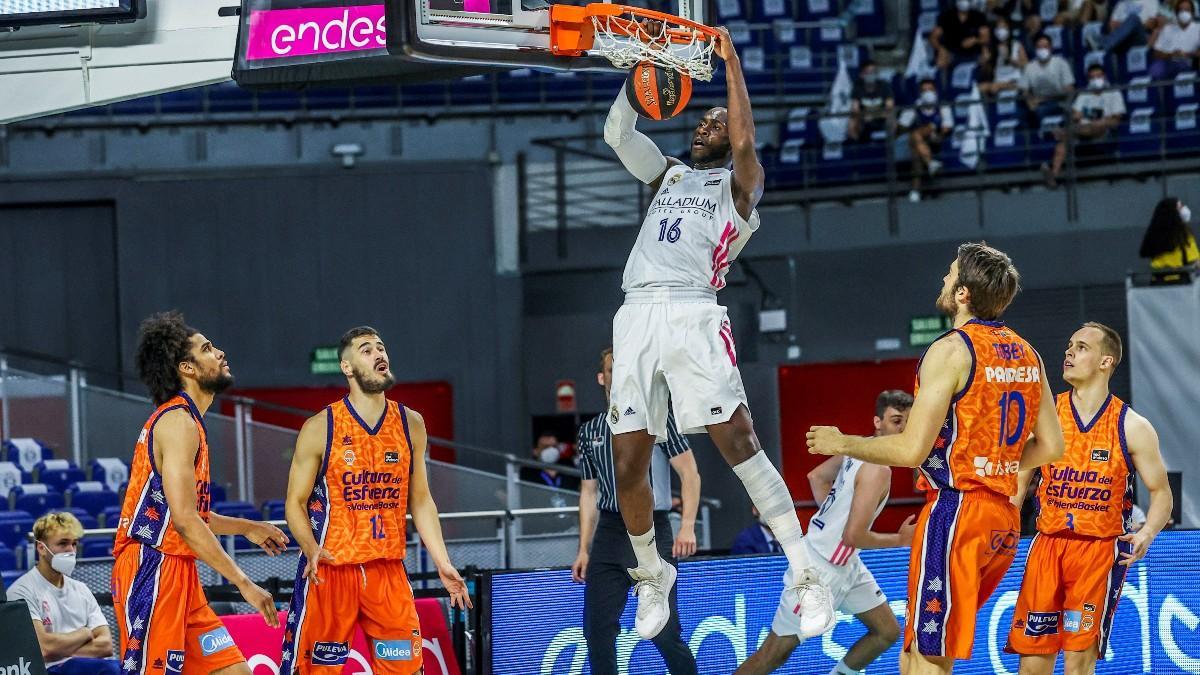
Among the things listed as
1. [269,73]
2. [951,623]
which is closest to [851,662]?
[951,623]

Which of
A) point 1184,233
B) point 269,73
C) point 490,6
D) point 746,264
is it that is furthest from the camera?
point 746,264

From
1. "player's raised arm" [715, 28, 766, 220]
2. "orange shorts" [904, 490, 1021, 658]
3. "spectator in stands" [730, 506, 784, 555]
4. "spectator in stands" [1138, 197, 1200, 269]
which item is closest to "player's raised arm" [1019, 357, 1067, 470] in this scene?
"orange shorts" [904, 490, 1021, 658]

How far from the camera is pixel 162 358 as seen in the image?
292 inches

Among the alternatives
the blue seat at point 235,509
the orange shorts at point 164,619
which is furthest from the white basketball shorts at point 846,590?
the blue seat at point 235,509

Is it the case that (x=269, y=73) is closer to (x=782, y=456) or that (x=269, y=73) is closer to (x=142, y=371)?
(x=142, y=371)

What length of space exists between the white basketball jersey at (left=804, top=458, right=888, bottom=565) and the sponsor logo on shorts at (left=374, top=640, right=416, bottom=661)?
234 centimetres

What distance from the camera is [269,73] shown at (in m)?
8.52

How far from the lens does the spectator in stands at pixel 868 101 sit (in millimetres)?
18578

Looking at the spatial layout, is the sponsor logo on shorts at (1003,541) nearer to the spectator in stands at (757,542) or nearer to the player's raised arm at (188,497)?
the player's raised arm at (188,497)

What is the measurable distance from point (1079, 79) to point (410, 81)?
12417mm

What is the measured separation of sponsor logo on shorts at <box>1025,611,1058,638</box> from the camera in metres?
7.93

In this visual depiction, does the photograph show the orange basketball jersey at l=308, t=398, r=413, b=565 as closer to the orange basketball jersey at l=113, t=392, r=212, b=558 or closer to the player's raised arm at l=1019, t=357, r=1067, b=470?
the orange basketball jersey at l=113, t=392, r=212, b=558

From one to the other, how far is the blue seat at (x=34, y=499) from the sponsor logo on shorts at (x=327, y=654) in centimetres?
721

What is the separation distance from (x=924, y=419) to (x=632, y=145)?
186 cm
